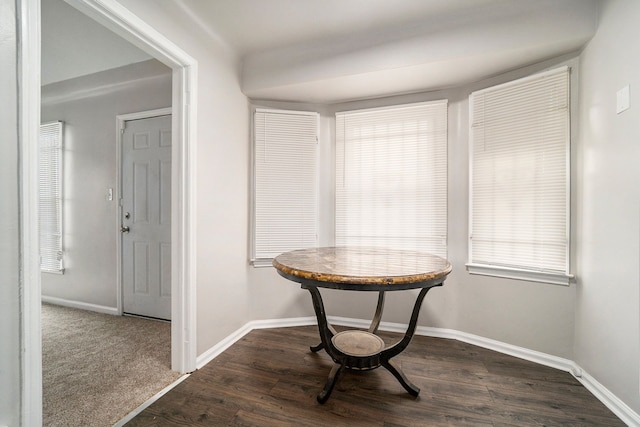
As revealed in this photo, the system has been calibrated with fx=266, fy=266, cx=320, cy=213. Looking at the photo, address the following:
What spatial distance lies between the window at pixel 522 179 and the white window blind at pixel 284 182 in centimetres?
155

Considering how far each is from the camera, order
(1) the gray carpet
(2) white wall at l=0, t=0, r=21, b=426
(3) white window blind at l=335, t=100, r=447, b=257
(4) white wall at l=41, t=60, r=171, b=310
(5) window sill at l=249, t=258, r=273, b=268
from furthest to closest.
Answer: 1. (4) white wall at l=41, t=60, r=171, b=310
2. (5) window sill at l=249, t=258, r=273, b=268
3. (3) white window blind at l=335, t=100, r=447, b=257
4. (1) the gray carpet
5. (2) white wall at l=0, t=0, r=21, b=426

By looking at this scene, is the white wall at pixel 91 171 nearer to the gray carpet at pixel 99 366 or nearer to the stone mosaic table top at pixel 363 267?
the gray carpet at pixel 99 366

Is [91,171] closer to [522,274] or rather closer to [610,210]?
[522,274]

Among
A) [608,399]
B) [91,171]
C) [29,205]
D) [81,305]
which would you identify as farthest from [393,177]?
[81,305]

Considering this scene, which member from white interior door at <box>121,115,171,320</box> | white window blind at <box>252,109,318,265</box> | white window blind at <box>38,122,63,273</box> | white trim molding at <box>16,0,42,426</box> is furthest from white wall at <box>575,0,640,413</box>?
white window blind at <box>38,122,63,273</box>

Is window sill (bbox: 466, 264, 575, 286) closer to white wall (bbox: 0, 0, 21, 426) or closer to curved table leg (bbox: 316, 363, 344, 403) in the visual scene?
curved table leg (bbox: 316, 363, 344, 403)

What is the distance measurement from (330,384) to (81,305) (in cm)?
323

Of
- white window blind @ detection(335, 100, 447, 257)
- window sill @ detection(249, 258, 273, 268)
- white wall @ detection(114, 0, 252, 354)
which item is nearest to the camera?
white wall @ detection(114, 0, 252, 354)

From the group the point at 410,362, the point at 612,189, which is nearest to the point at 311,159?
the point at 410,362

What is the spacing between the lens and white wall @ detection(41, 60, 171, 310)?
2953 millimetres

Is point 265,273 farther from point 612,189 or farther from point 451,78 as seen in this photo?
point 612,189

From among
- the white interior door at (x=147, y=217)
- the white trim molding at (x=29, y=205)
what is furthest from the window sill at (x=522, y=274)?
the white interior door at (x=147, y=217)

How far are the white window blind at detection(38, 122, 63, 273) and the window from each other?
4596 millimetres

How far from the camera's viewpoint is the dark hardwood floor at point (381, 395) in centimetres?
151
